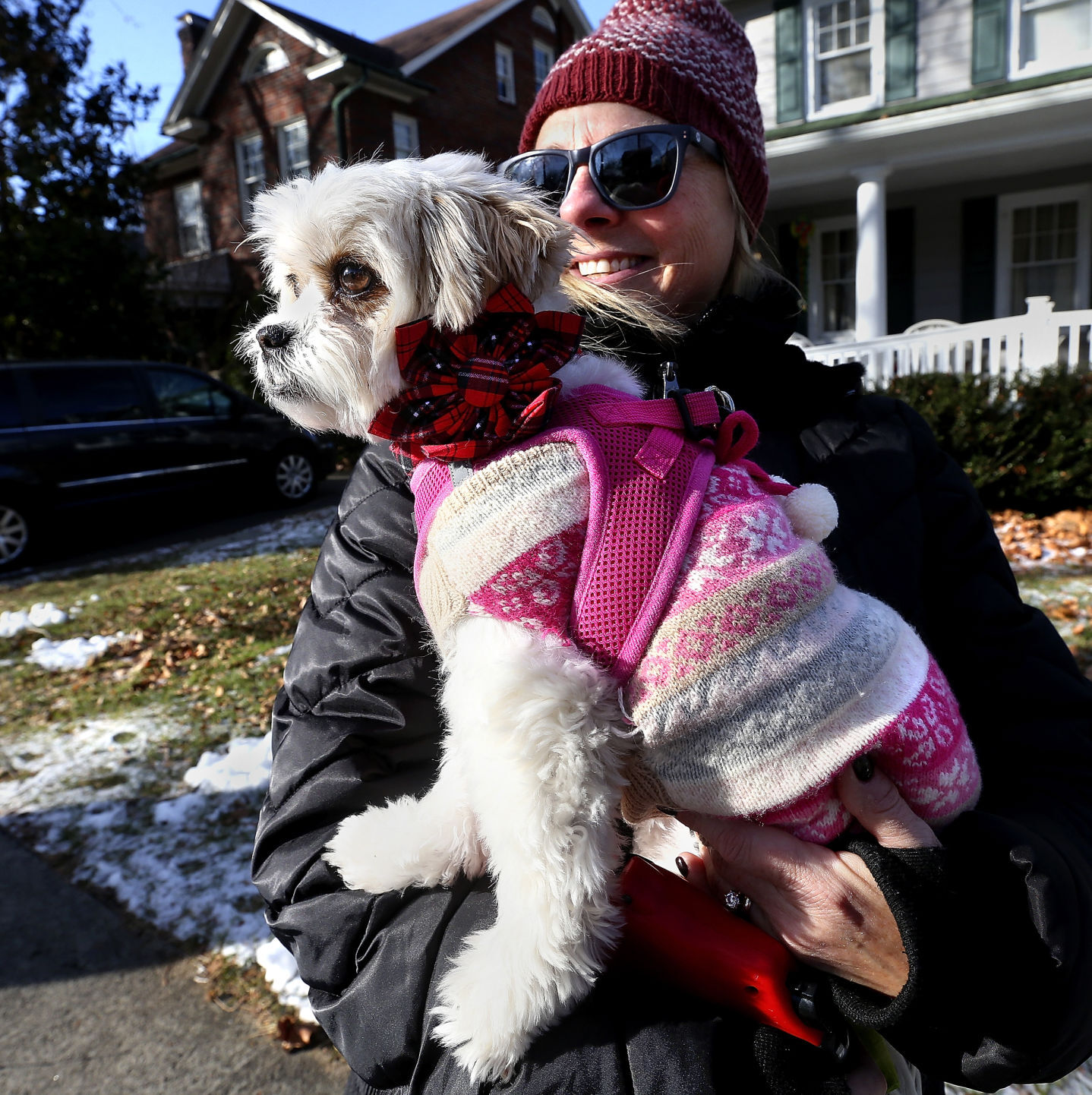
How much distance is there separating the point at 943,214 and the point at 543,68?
14604 millimetres

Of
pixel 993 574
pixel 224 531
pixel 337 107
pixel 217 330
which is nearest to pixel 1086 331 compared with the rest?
pixel 993 574

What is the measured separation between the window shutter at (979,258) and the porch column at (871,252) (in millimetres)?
2205

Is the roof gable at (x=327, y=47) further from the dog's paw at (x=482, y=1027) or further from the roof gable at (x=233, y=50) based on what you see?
Answer: the dog's paw at (x=482, y=1027)

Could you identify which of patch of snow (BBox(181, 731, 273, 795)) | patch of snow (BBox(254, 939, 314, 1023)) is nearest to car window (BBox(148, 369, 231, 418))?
patch of snow (BBox(181, 731, 273, 795))

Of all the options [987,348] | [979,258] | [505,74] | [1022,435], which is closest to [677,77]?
[1022,435]

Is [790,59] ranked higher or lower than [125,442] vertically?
higher

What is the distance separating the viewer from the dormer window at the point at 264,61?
19266mm

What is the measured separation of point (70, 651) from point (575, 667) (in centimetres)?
602

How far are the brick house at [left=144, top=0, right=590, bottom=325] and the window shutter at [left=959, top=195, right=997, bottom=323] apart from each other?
36.9 feet

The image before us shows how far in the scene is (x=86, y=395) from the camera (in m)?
9.63

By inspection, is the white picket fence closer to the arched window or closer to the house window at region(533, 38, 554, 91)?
the house window at region(533, 38, 554, 91)

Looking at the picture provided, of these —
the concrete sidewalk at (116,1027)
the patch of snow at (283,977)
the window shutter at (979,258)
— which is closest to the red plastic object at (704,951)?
the concrete sidewalk at (116,1027)

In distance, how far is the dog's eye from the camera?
1404mm

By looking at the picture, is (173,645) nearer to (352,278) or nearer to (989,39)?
(352,278)
